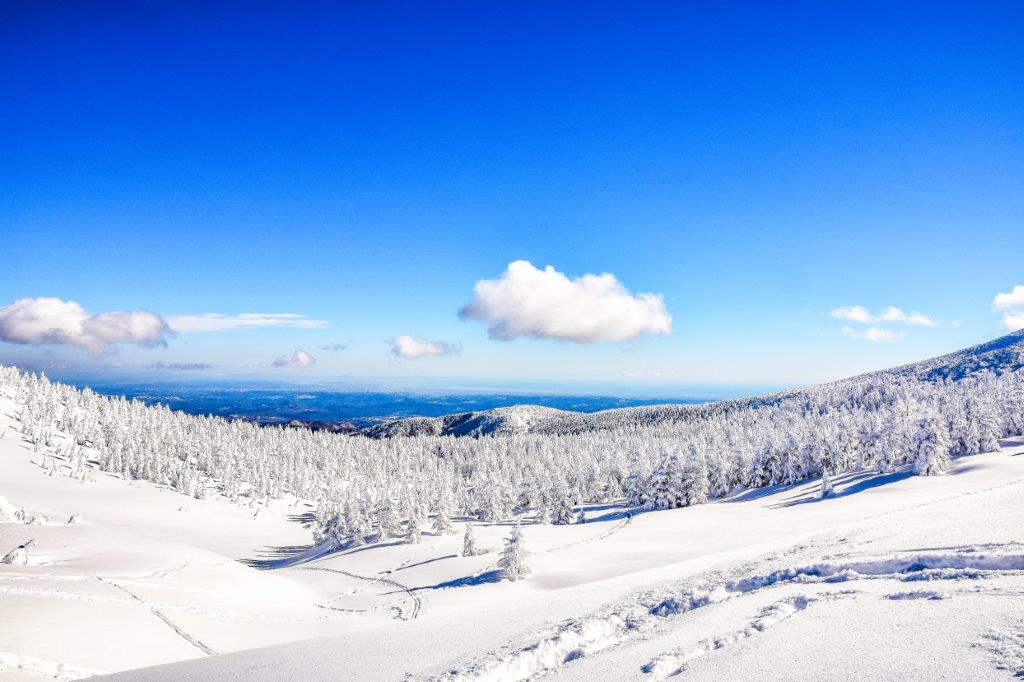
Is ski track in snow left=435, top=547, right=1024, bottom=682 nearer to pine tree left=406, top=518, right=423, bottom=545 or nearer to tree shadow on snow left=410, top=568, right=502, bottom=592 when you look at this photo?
tree shadow on snow left=410, top=568, right=502, bottom=592

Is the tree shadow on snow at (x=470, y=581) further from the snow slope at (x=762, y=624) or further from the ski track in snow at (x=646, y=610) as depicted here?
the ski track in snow at (x=646, y=610)

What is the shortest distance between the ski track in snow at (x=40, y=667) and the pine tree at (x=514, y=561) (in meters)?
24.4

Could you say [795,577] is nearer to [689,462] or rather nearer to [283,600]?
[283,600]

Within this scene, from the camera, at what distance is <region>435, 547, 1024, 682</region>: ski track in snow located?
37.1 ft

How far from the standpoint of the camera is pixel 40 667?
691 inches

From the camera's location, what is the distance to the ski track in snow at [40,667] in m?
17.3

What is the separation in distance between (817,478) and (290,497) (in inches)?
4319

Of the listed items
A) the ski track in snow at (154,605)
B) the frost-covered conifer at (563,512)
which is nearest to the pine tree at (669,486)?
the frost-covered conifer at (563,512)

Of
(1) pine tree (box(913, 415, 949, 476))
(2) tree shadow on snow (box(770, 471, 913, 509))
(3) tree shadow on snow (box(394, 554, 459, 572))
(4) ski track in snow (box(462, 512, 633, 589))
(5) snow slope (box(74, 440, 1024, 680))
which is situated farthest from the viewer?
(1) pine tree (box(913, 415, 949, 476))

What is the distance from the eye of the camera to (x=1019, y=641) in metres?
7.63

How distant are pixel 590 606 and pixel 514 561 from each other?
2190cm

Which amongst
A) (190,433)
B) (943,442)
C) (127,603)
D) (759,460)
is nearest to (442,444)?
(190,433)

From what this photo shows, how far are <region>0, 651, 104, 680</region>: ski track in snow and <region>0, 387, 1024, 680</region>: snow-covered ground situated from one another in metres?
0.07

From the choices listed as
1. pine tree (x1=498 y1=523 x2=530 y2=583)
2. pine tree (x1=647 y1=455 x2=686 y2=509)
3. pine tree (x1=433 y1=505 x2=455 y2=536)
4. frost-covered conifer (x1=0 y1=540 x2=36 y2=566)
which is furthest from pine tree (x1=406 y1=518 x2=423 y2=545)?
frost-covered conifer (x1=0 y1=540 x2=36 y2=566)
